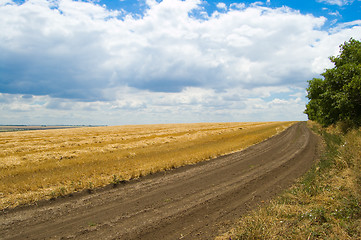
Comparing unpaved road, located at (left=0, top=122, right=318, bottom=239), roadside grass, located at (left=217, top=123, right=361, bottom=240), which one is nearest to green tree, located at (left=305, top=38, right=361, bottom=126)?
unpaved road, located at (left=0, top=122, right=318, bottom=239)

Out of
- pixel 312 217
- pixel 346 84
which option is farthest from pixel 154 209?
pixel 346 84

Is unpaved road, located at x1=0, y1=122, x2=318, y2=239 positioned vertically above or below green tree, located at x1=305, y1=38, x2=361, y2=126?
below

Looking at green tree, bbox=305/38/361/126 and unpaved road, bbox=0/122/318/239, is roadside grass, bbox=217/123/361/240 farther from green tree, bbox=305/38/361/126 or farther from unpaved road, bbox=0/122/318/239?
green tree, bbox=305/38/361/126

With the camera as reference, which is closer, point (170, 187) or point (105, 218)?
point (105, 218)

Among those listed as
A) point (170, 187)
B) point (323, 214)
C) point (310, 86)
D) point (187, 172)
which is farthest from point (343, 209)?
point (310, 86)

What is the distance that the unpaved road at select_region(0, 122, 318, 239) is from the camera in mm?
6078

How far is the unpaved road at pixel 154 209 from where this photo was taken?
6.08 metres

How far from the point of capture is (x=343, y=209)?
581cm

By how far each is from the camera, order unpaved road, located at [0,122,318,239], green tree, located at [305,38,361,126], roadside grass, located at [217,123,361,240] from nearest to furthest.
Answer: roadside grass, located at [217,123,361,240], unpaved road, located at [0,122,318,239], green tree, located at [305,38,361,126]

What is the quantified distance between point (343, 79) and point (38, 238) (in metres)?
29.9

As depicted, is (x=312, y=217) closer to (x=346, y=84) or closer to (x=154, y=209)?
(x=154, y=209)

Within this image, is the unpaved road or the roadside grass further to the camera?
the unpaved road

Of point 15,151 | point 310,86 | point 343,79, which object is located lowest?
point 15,151

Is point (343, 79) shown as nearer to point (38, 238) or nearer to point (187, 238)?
point (187, 238)
